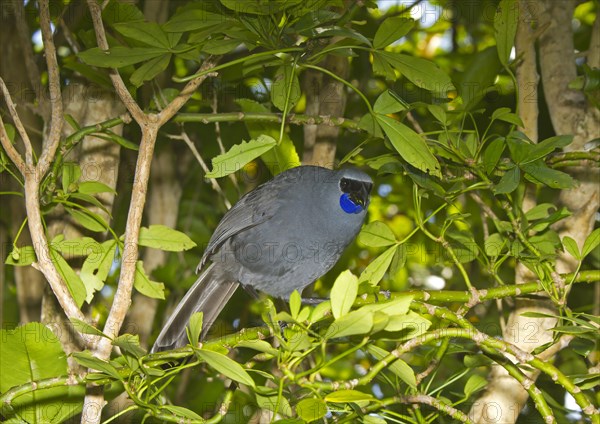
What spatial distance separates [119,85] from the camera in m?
2.16

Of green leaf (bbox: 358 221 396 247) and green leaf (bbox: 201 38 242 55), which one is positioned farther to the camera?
green leaf (bbox: 358 221 396 247)

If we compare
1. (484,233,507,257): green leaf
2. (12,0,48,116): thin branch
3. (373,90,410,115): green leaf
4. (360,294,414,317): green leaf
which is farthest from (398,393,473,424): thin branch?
(12,0,48,116): thin branch

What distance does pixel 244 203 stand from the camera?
3.11 metres

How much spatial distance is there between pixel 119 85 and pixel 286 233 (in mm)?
1092

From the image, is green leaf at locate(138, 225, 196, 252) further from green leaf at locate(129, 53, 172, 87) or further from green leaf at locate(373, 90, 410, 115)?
green leaf at locate(373, 90, 410, 115)

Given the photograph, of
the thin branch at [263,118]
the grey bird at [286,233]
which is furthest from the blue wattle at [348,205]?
the thin branch at [263,118]

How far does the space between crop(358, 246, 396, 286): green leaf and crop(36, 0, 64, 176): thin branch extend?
1.01m

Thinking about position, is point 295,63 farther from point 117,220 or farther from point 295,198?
point 117,220

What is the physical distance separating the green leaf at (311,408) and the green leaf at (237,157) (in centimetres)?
72

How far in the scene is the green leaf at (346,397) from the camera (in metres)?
1.53

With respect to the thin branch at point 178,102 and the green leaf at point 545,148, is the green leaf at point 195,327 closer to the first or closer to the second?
the thin branch at point 178,102

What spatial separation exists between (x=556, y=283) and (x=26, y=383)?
1.51 meters

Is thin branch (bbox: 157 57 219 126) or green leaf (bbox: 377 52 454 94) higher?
thin branch (bbox: 157 57 219 126)

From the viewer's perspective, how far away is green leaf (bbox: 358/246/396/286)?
2.24 metres
